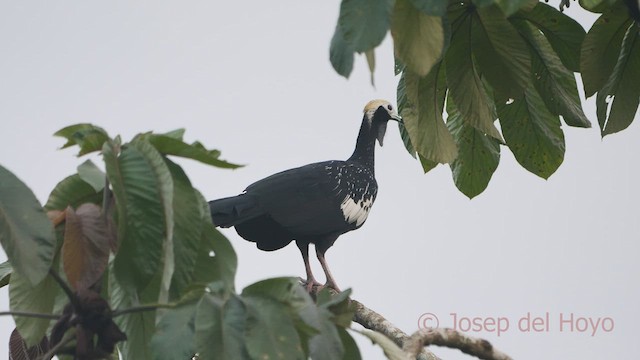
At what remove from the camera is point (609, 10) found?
166 inches

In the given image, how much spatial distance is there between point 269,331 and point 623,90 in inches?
84.9

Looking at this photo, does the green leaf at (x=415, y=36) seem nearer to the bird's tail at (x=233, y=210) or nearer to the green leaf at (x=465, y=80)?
the green leaf at (x=465, y=80)

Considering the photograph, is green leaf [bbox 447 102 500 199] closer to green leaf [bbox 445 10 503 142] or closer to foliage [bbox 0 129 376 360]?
green leaf [bbox 445 10 503 142]

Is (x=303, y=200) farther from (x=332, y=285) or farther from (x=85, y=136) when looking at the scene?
(x=85, y=136)

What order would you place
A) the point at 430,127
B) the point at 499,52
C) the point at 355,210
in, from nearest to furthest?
the point at 499,52 → the point at 430,127 → the point at 355,210

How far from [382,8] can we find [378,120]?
197 inches

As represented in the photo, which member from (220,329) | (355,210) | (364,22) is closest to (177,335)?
(220,329)

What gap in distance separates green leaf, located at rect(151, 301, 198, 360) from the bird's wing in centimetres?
388

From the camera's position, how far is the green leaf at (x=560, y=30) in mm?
4266

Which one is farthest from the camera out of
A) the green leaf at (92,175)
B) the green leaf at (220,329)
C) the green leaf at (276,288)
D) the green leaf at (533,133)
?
the green leaf at (533,133)

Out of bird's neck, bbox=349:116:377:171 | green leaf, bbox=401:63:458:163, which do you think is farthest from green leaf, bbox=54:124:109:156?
bird's neck, bbox=349:116:377:171

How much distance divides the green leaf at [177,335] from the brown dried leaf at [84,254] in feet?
0.79

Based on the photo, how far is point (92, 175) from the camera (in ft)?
9.98

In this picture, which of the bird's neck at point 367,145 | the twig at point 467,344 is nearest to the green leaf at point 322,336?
the twig at point 467,344
